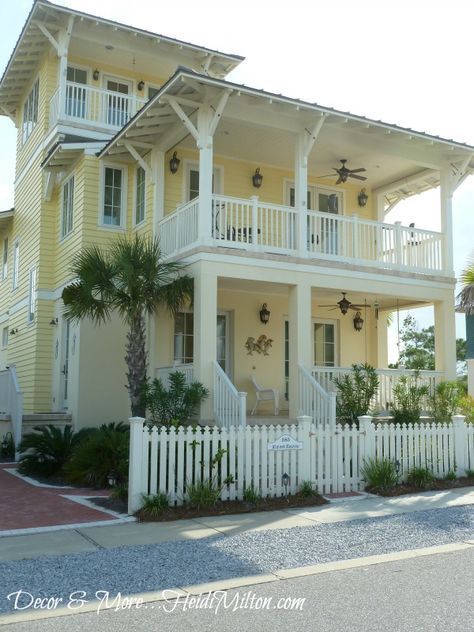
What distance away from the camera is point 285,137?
1517 cm

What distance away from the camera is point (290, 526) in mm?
8461

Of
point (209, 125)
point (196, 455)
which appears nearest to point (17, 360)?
point (209, 125)

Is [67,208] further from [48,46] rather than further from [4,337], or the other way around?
[4,337]

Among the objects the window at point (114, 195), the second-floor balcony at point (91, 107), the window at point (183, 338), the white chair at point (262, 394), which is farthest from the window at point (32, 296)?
the white chair at point (262, 394)

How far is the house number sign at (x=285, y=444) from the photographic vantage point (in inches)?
401

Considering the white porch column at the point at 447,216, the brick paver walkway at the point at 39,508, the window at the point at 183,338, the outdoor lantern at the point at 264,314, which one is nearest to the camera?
the brick paver walkway at the point at 39,508

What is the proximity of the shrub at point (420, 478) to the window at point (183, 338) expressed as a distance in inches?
239

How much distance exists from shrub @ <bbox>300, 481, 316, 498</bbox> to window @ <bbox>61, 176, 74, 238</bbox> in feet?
33.4

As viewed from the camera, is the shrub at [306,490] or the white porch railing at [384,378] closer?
Answer: the shrub at [306,490]

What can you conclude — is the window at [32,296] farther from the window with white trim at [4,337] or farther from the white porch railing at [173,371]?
the white porch railing at [173,371]

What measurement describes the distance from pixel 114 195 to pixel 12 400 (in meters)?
5.63

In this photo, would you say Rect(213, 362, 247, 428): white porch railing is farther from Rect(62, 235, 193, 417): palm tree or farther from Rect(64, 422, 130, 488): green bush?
Rect(64, 422, 130, 488): green bush

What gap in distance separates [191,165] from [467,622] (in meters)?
12.8

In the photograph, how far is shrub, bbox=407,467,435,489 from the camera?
11.1 meters
